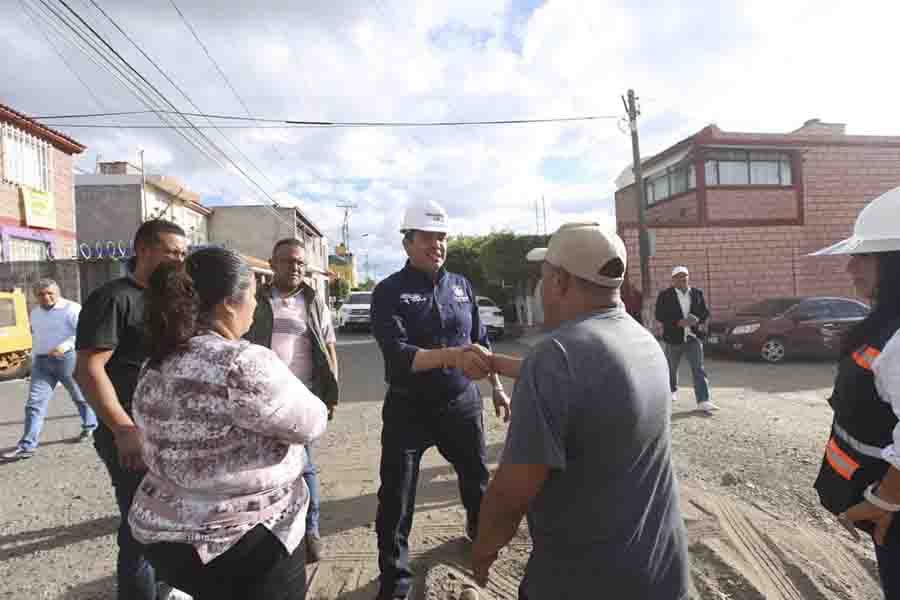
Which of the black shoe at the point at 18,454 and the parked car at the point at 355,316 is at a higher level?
the parked car at the point at 355,316

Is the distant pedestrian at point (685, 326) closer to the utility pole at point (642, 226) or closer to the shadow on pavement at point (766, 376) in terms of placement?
the shadow on pavement at point (766, 376)

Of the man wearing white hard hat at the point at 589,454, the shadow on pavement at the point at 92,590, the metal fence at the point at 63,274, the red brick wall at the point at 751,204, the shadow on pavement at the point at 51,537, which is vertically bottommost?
the shadow on pavement at the point at 92,590

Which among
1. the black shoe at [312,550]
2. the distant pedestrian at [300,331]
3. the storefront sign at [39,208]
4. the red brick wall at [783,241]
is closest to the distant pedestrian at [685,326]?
the distant pedestrian at [300,331]

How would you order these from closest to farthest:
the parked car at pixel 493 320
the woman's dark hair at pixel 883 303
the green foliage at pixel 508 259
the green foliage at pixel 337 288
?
the woman's dark hair at pixel 883 303 < the parked car at pixel 493 320 < the green foliage at pixel 508 259 < the green foliage at pixel 337 288

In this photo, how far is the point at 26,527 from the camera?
3859 millimetres

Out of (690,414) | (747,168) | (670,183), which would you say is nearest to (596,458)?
(690,414)

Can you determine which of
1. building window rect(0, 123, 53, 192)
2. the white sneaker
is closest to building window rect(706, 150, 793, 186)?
the white sneaker

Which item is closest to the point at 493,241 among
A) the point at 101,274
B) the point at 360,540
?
the point at 101,274

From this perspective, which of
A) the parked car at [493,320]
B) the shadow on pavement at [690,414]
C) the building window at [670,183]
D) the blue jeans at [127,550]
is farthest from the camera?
the building window at [670,183]

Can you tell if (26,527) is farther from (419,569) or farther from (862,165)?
(862,165)

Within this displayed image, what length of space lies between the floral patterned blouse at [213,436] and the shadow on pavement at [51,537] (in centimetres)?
279

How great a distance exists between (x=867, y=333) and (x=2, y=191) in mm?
16906

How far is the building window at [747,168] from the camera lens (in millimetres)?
17781

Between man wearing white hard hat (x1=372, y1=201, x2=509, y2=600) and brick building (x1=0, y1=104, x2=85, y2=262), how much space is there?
→ 1492cm
